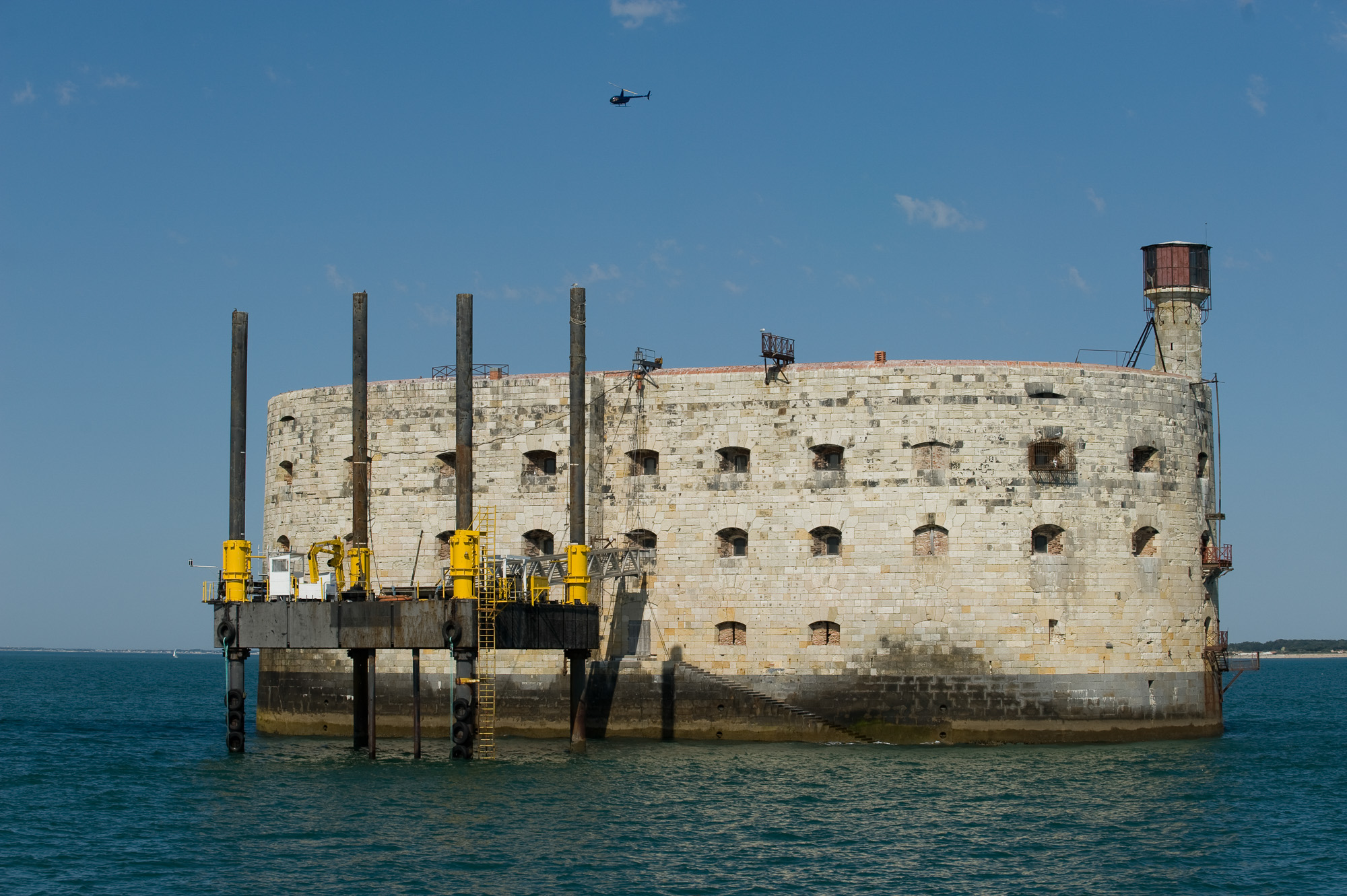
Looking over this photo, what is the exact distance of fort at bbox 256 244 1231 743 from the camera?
39406 mm

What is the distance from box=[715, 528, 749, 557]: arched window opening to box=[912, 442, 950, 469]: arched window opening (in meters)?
4.70

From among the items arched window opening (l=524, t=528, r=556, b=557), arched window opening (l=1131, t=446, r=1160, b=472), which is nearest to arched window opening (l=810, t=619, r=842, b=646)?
arched window opening (l=524, t=528, r=556, b=557)

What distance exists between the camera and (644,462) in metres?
41.8

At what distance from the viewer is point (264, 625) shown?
36.2 metres

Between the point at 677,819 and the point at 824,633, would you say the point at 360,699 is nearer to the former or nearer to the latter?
the point at 824,633

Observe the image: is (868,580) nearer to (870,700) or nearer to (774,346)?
(870,700)

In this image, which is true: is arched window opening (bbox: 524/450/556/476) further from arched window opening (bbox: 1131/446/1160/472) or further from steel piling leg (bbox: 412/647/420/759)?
arched window opening (bbox: 1131/446/1160/472)

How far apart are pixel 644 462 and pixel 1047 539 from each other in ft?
34.3

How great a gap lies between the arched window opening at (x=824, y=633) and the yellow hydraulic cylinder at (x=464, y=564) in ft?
31.5

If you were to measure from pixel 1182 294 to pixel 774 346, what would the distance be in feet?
38.6

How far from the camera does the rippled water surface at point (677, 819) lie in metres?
25.3

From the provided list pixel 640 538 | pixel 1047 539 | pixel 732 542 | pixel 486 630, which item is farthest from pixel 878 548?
pixel 486 630

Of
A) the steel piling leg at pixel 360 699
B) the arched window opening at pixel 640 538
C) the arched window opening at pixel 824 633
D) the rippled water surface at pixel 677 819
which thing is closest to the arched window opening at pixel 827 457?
the arched window opening at pixel 824 633

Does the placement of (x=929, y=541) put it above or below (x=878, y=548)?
above
